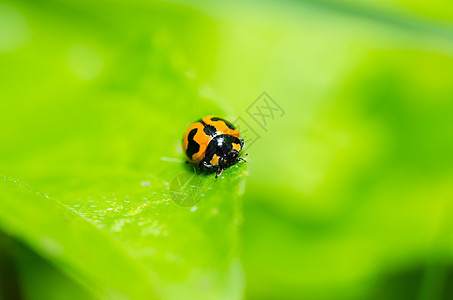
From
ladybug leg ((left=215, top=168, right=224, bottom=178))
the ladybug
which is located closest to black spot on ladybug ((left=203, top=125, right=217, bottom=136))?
the ladybug

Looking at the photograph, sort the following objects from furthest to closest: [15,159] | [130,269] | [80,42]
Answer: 1. [80,42]
2. [15,159]
3. [130,269]

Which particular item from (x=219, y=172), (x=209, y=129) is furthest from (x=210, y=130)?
(x=219, y=172)

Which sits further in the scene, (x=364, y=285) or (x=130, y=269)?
(x=364, y=285)

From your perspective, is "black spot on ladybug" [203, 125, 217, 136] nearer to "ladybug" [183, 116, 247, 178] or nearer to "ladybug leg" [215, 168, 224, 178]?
"ladybug" [183, 116, 247, 178]

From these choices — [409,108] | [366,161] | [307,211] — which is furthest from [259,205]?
[409,108]

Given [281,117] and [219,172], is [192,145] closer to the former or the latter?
[219,172]

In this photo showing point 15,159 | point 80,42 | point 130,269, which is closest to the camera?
point 130,269

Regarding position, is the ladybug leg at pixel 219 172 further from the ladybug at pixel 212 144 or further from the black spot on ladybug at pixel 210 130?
the black spot on ladybug at pixel 210 130

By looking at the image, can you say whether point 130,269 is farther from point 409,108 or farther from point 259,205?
point 409,108
